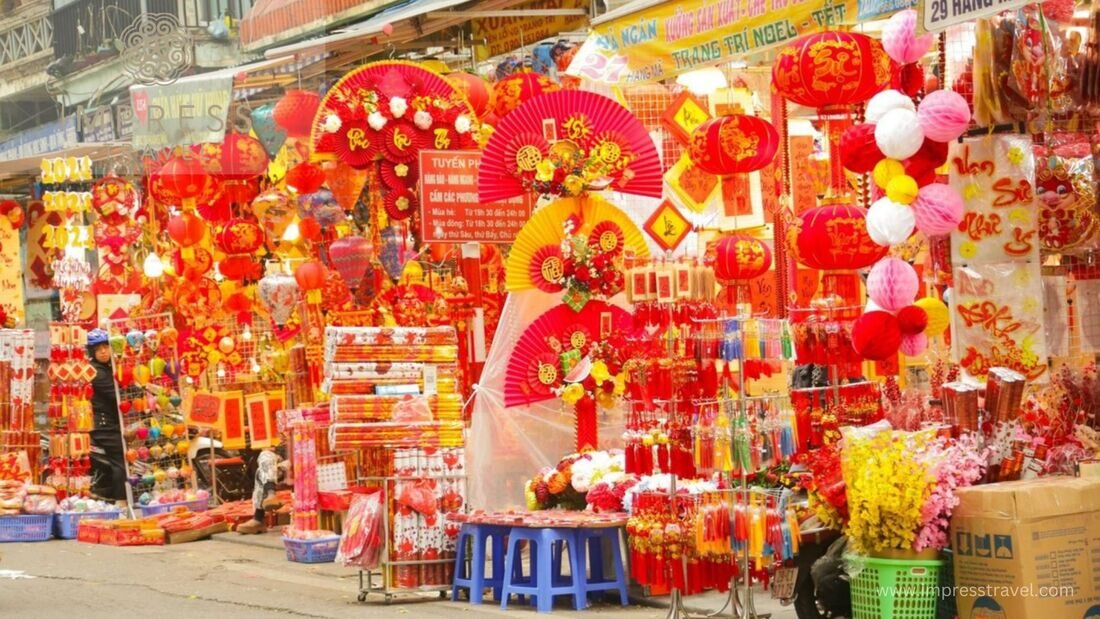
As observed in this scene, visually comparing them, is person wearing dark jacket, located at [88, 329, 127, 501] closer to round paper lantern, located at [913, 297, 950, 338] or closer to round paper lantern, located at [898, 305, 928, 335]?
round paper lantern, located at [913, 297, 950, 338]

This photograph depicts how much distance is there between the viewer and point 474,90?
13.5 m

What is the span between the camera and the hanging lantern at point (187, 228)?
15680mm

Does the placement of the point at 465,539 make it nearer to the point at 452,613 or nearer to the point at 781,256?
the point at 452,613

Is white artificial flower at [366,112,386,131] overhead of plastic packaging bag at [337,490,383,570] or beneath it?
overhead

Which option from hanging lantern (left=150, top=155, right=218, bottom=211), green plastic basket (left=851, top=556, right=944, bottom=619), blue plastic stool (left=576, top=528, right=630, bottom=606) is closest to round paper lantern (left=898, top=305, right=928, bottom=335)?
green plastic basket (left=851, top=556, right=944, bottom=619)

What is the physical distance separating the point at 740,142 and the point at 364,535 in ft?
11.4

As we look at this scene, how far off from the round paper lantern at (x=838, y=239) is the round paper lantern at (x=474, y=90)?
4.86m

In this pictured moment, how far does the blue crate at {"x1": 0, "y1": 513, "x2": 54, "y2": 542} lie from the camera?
16.2 meters

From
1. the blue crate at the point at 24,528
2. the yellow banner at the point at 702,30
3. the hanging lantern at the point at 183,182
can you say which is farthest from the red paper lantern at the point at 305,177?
the blue crate at the point at 24,528

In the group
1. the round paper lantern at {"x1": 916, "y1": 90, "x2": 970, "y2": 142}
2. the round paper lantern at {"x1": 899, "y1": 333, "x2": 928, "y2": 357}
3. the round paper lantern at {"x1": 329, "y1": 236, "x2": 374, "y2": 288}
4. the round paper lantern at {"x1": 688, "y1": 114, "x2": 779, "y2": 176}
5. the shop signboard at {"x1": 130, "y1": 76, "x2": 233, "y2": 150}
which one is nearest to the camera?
the round paper lantern at {"x1": 916, "y1": 90, "x2": 970, "y2": 142}

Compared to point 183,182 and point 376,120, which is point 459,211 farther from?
point 183,182

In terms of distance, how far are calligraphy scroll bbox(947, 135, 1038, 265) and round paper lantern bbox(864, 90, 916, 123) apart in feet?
1.32

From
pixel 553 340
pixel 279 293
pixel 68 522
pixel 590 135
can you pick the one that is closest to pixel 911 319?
pixel 553 340

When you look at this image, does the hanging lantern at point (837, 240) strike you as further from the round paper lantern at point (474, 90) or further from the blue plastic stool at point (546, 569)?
the round paper lantern at point (474, 90)
